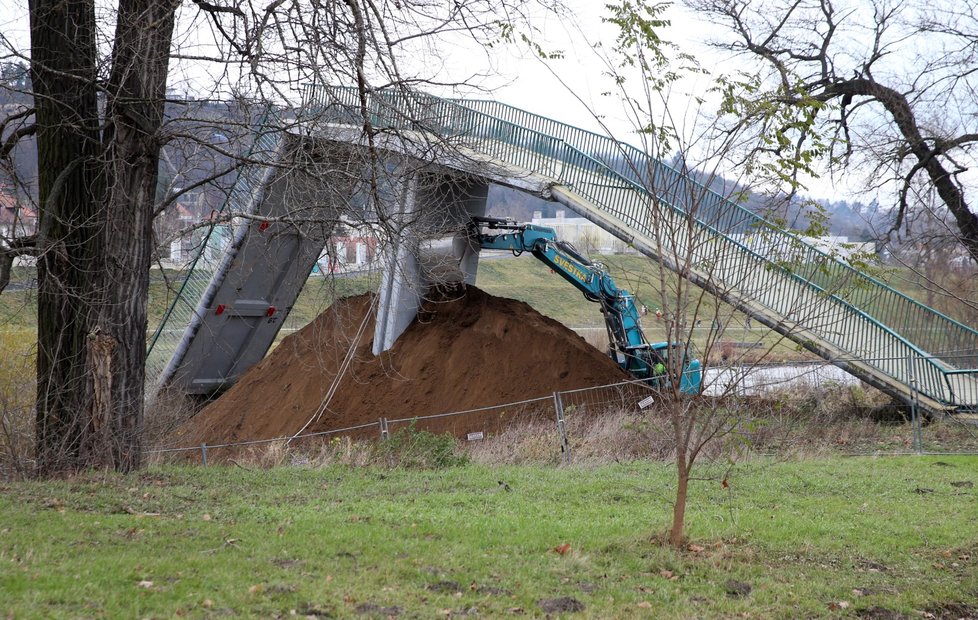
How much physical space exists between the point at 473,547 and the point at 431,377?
12879 millimetres

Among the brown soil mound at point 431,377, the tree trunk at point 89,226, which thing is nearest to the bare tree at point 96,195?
the tree trunk at point 89,226

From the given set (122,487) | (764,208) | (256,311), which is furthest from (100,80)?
(256,311)

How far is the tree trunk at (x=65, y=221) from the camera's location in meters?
10.8

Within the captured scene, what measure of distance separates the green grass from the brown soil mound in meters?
8.14

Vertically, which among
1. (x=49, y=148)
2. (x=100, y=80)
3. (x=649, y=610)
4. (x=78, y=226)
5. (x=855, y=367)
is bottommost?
(x=649, y=610)

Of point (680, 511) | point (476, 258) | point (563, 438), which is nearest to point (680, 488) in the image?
point (680, 511)

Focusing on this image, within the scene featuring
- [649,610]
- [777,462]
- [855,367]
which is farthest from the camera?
[855,367]

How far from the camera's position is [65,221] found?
35.5ft

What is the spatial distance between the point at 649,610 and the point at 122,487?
20.4ft

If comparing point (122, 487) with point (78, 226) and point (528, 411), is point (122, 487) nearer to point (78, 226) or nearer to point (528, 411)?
point (78, 226)

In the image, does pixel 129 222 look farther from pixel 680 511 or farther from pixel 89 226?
pixel 680 511

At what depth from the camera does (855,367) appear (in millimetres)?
17344

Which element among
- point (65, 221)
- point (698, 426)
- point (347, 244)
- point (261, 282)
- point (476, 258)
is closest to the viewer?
point (65, 221)

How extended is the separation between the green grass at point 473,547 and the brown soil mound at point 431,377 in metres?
8.14
